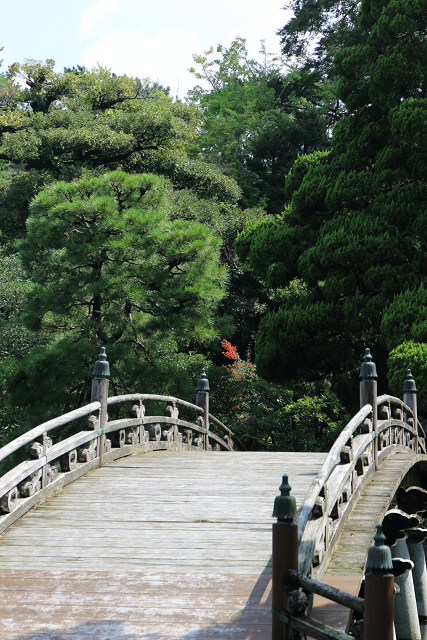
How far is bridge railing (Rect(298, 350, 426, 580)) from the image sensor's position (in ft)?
15.8

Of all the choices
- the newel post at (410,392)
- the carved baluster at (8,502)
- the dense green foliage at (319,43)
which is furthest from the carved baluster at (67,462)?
the dense green foliage at (319,43)

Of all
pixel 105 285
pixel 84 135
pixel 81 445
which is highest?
pixel 84 135

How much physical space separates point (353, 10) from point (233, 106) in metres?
7.09

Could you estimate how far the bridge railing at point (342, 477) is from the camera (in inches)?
189

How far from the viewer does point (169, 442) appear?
10875 millimetres

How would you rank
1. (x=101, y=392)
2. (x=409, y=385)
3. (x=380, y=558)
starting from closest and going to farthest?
(x=380, y=558), (x=101, y=392), (x=409, y=385)

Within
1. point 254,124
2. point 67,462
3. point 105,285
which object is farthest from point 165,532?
point 254,124

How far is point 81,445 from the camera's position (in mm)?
9336

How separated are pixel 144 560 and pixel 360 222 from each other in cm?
1043

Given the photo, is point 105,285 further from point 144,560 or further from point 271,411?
point 144,560

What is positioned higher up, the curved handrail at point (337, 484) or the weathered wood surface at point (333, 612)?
the curved handrail at point (337, 484)

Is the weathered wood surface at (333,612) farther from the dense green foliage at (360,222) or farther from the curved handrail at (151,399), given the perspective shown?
the dense green foliage at (360,222)

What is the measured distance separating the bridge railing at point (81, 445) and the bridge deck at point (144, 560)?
0.16 m

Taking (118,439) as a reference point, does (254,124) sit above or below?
above
